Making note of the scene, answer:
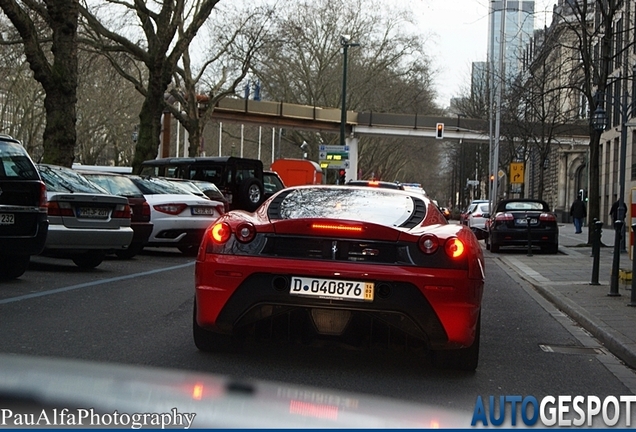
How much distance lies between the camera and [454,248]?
20.2ft

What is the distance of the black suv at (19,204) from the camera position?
34.0 feet

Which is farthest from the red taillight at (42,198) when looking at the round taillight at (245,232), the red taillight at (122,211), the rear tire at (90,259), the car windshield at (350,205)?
the round taillight at (245,232)

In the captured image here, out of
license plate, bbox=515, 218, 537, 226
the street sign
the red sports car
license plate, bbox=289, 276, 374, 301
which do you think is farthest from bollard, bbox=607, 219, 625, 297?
the street sign

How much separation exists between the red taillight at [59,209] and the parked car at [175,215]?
13.6ft

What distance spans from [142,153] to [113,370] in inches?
1295

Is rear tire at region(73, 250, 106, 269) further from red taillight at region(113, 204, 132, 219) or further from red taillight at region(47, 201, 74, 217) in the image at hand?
red taillight at region(47, 201, 74, 217)

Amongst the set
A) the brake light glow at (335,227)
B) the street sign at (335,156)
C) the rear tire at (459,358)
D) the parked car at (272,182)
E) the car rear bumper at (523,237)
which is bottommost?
the rear tire at (459,358)

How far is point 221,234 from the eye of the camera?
636cm

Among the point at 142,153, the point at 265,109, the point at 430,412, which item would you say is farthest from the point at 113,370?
the point at 265,109

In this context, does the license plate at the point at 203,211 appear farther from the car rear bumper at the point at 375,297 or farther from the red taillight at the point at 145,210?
the car rear bumper at the point at 375,297

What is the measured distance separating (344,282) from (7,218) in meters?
5.68

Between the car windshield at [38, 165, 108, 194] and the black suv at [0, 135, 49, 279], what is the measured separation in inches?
84.1

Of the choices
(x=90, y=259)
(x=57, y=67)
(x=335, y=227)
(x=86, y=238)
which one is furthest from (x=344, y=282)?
(x=57, y=67)

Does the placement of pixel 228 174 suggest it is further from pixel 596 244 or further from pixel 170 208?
pixel 596 244
